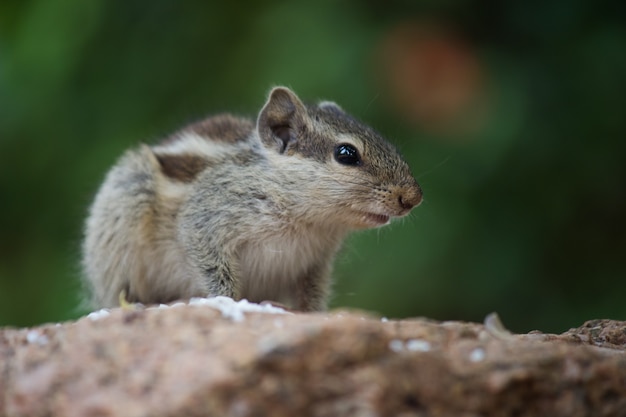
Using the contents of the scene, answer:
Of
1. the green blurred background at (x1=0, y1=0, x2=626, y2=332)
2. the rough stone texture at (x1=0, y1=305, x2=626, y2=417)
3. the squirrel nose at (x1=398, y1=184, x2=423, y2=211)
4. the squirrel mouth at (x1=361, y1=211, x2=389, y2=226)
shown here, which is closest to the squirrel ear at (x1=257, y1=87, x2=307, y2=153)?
the squirrel mouth at (x1=361, y1=211, x2=389, y2=226)

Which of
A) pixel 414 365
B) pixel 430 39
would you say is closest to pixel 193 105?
pixel 430 39

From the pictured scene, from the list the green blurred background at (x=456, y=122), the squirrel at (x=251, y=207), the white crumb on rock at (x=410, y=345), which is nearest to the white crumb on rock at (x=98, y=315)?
the white crumb on rock at (x=410, y=345)

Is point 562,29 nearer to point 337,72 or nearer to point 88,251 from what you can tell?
point 337,72

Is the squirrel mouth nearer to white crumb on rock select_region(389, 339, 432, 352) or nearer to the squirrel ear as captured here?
the squirrel ear

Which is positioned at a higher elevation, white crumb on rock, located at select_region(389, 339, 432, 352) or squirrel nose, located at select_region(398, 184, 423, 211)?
squirrel nose, located at select_region(398, 184, 423, 211)

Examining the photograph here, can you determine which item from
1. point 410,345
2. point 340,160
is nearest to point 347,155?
point 340,160
